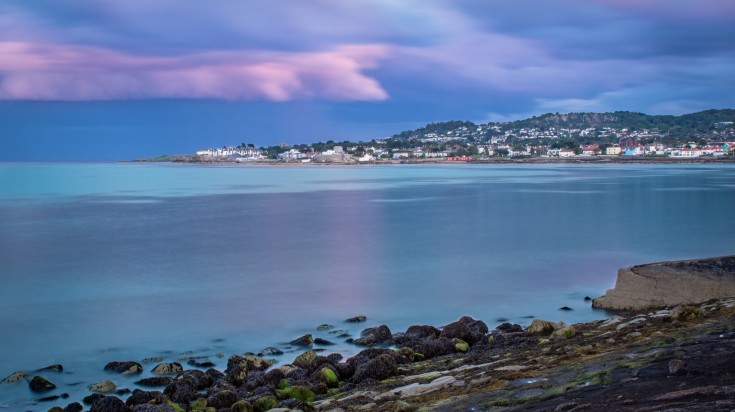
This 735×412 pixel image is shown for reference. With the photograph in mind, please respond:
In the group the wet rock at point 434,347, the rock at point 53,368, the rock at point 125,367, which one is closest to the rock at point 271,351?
the rock at point 125,367

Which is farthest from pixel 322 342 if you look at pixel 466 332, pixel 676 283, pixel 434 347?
pixel 676 283

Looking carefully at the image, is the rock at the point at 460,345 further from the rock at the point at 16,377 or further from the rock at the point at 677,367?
the rock at the point at 16,377

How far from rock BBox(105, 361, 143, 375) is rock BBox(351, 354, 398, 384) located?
10.3ft

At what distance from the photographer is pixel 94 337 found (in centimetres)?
1130

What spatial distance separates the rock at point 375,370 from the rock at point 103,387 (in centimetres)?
294

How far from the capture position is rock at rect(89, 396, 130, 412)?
727cm

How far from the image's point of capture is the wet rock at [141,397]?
7551mm

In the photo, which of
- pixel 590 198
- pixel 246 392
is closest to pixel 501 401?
pixel 246 392

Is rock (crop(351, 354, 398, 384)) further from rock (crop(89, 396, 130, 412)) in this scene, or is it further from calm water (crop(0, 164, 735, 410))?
rock (crop(89, 396, 130, 412))

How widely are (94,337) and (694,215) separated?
29.5m

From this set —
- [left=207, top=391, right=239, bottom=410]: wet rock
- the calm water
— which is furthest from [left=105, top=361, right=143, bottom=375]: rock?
[left=207, top=391, right=239, bottom=410]: wet rock

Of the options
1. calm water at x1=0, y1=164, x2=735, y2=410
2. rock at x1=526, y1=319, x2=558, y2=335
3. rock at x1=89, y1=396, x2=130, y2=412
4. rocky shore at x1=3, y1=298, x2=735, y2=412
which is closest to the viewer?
rocky shore at x1=3, y1=298, x2=735, y2=412

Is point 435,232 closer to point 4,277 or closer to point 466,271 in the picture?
point 466,271

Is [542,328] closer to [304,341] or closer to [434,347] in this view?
[434,347]
